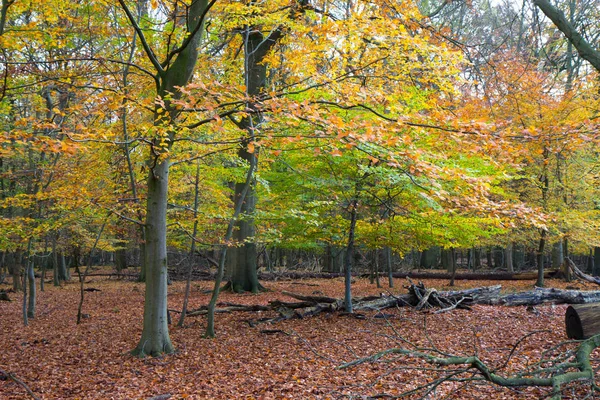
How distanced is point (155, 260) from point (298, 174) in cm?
348

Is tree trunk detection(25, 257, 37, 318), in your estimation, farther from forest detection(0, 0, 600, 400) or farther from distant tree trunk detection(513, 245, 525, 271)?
distant tree trunk detection(513, 245, 525, 271)

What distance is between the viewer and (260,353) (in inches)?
287

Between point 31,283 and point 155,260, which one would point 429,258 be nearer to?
point 31,283

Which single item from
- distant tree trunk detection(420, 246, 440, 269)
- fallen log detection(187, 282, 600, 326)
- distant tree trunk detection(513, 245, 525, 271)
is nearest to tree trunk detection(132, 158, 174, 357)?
fallen log detection(187, 282, 600, 326)

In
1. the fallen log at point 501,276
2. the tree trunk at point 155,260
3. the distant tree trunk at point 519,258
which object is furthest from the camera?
the distant tree trunk at point 519,258

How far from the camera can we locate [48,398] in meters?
5.49

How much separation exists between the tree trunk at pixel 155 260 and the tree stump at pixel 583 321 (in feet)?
21.4

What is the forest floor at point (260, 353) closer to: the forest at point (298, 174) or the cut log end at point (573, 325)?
the forest at point (298, 174)

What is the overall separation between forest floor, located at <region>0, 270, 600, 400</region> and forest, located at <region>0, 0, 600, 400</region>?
0.05 meters

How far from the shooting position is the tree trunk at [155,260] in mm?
6844

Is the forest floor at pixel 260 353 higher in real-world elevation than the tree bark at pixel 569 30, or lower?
lower

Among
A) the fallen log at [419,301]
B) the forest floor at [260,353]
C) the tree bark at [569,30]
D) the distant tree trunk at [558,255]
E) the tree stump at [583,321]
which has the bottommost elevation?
the forest floor at [260,353]

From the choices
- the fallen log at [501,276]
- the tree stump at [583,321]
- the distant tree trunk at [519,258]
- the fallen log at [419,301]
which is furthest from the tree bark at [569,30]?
the distant tree trunk at [519,258]

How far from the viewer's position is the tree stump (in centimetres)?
646
